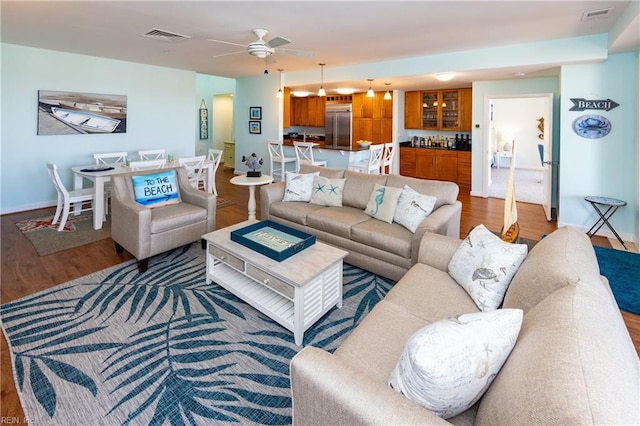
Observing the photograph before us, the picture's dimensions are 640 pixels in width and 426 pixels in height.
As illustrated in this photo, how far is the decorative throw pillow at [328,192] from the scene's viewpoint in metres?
3.96

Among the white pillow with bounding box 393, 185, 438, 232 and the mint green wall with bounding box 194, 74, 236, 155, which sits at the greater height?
the mint green wall with bounding box 194, 74, 236, 155

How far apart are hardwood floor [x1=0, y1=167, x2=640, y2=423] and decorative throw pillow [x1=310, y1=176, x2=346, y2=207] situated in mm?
1612

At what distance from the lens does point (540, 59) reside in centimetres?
453

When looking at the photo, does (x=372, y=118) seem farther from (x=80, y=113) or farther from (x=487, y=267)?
(x=487, y=267)

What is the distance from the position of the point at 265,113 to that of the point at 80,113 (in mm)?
3613

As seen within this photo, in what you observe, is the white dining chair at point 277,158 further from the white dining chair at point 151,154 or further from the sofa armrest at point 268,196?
the sofa armrest at point 268,196

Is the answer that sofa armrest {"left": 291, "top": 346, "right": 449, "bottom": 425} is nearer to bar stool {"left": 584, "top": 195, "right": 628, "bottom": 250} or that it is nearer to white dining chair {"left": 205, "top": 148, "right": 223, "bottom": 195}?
bar stool {"left": 584, "top": 195, "right": 628, "bottom": 250}

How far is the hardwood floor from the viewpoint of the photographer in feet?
7.00

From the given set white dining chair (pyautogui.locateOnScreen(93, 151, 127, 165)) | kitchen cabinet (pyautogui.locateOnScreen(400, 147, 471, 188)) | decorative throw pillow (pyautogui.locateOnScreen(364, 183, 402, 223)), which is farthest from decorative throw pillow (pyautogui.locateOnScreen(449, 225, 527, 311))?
Result: kitchen cabinet (pyautogui.locateOnScreen(400, 147, 471, 188))

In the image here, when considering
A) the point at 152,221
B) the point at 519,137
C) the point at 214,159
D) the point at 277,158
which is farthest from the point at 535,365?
the point at 519,137

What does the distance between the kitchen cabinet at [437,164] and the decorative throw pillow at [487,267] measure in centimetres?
612

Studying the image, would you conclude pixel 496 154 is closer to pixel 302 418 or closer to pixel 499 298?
pixel 499 298

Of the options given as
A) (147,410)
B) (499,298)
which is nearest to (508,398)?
(499,298)

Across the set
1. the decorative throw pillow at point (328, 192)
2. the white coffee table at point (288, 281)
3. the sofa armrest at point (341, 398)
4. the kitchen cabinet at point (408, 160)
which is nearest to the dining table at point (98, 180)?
the decorative throw pillow at point (328, 192)
